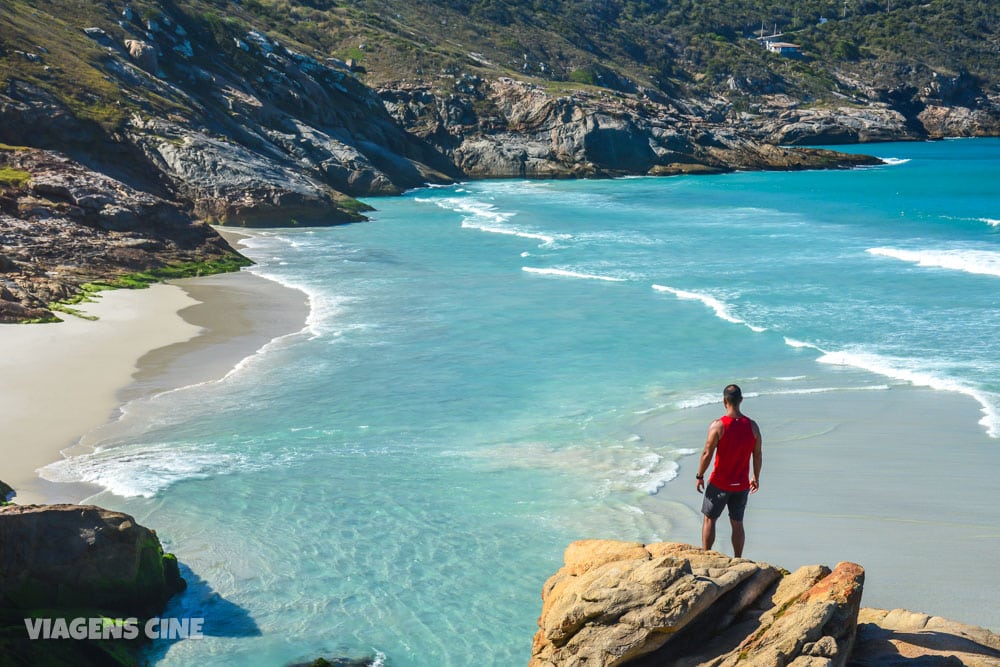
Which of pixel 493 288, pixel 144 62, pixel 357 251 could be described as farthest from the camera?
pixel 144 62

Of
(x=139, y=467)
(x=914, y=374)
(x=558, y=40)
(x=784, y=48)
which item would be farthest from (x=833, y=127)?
(x=139, y=467)

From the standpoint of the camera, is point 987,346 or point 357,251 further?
point 357,251

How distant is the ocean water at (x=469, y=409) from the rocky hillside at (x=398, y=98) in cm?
623

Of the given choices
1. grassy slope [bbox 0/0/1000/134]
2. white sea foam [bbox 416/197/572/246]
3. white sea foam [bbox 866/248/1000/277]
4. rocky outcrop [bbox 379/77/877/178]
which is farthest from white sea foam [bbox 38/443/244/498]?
rocky outcrop [bbox 379/77/877/178]

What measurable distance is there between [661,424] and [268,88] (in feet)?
167

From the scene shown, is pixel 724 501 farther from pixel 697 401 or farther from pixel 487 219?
pixel 487 219

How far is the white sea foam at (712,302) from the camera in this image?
2247 cm

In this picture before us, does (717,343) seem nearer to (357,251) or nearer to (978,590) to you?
(978,590)

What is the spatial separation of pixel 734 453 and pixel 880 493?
14.8 feet

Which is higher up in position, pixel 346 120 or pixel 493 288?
pixel 346 120

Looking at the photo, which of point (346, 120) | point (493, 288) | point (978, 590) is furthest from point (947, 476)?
point (346, 120)

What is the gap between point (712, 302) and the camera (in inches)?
994

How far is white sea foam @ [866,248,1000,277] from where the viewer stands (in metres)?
30.1

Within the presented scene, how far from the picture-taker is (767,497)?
1186 cm
